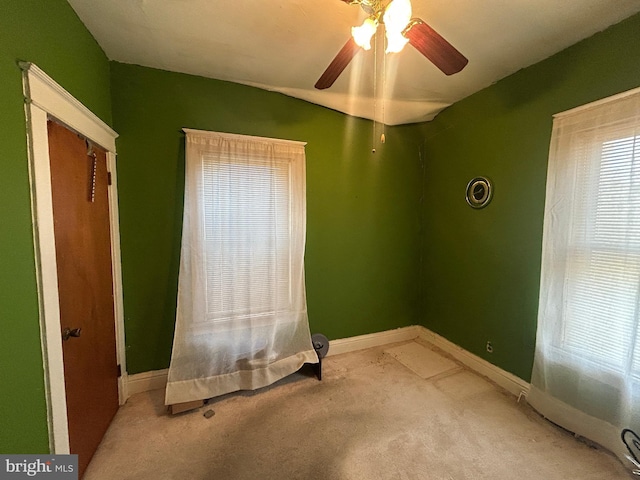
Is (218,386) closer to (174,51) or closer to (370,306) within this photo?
(370,306)

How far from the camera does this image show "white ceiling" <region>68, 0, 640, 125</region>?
1.50 m

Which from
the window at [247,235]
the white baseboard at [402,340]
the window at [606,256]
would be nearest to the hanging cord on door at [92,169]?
the window at [247,235]

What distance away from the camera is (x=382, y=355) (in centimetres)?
290

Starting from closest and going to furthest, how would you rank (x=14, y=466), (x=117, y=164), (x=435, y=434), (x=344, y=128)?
(x=14, y=466), (x=435, y=434), (x=117, y=164), (x=344, y=128)

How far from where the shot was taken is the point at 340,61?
149cm

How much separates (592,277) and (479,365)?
1270mm

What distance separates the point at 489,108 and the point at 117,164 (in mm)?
3112

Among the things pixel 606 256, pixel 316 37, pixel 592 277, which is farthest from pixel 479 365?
pixel 316 37

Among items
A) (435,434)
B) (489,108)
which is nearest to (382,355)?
(435,434)

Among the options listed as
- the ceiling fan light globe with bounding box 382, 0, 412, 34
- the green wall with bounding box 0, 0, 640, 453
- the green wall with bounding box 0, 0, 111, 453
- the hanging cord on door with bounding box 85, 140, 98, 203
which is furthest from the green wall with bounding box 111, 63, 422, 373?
the ceiling fan light globe with bounding box 382, 0, 412, 34

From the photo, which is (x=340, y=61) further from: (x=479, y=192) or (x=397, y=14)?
(x=479, y=192)

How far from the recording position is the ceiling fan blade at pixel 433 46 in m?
1.21

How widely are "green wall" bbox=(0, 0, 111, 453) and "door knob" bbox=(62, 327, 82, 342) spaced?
19cm

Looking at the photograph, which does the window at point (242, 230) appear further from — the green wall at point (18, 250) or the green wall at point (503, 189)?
the green wall at point (503, 189)
